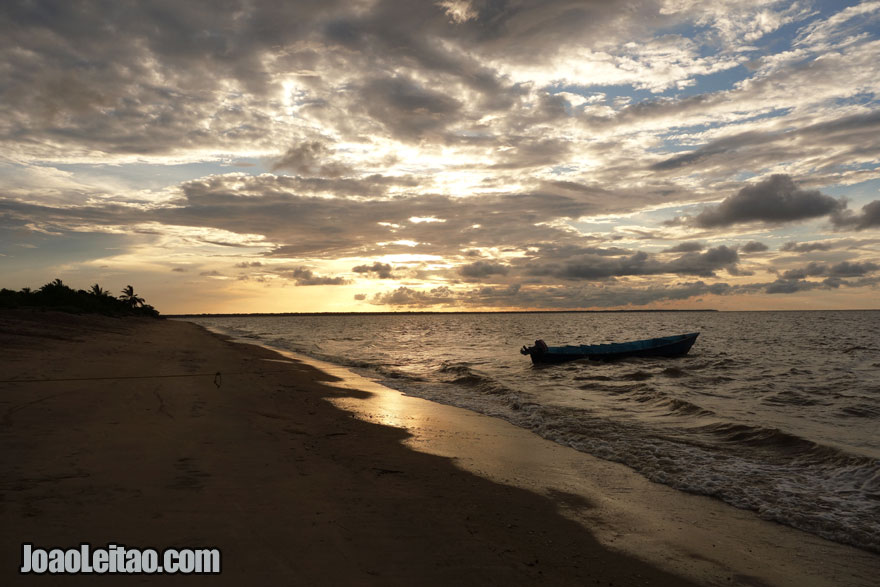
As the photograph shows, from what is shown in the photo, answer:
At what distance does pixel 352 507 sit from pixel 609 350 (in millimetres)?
29783

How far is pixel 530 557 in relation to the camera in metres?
5.06

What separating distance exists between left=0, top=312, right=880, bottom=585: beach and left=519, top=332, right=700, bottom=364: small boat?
19.8 m

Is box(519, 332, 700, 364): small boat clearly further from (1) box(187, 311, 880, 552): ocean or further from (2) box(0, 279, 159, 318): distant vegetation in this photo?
(2) box(0, 279, 159, 318): distant vegetation

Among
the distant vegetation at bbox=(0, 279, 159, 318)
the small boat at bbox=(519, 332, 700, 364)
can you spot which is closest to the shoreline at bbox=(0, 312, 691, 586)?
the small boat at bbox=(519, 332, 700, 364)

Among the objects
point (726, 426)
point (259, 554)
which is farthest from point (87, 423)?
point (726, 426)

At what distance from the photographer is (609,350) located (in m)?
32.7

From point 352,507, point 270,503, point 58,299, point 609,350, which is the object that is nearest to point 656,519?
point 352,507

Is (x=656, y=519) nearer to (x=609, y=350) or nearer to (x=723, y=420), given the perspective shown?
(x=723, y=420)

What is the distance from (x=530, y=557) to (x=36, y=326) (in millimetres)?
33074

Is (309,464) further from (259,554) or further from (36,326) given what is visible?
(36,326)

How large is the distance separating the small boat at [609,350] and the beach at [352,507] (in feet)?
64.9

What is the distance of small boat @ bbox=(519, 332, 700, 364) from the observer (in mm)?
30547

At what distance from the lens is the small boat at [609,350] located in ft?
100

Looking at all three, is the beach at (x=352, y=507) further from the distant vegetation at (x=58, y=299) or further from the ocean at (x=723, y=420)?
the distant vegetation at (x=58, y=299)
